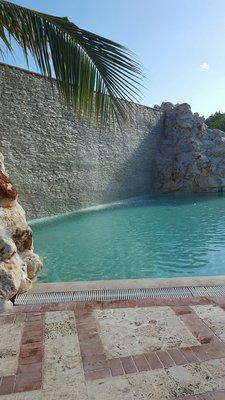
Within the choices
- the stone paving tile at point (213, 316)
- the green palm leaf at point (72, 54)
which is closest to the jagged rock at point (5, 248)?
the green palm leaf at point (72, 54)

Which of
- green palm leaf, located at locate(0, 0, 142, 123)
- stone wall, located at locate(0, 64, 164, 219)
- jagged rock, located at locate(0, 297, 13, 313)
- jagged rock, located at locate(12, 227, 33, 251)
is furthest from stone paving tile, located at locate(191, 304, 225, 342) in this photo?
stone wall, located at locate(0, 64, 164, 219)

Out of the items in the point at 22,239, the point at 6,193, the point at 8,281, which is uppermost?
the point at 6,193

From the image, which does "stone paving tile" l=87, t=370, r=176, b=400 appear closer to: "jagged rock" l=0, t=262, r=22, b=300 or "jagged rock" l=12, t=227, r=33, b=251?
"jagged rock" l=0, t=262, r=22, b=300

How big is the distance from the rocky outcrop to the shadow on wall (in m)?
10.8

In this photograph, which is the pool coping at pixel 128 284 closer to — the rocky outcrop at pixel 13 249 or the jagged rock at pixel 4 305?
the rocky outcrop at pixel 13 249

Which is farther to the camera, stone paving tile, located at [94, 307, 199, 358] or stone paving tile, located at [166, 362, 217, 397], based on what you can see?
stone paving tile, located at [94, 307, 199, 358]

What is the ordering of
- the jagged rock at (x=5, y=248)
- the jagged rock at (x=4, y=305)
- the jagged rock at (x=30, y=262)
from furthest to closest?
the jagged rock at (x=30, y=262) < the jagged rock at (x=5, y=248) < the jagged rock at (x=4, y=305)

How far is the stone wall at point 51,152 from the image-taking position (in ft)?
36.3

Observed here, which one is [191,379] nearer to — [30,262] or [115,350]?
[115,350]

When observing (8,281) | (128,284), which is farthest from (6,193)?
(128,284)

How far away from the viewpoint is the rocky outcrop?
11.0ft

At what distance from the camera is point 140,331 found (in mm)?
2703

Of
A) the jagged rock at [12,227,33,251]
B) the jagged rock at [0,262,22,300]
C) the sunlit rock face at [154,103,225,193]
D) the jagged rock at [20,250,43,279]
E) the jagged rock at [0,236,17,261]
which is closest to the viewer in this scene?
the jagged rock at [0,262,22,300]

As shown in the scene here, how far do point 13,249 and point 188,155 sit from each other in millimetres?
16648
